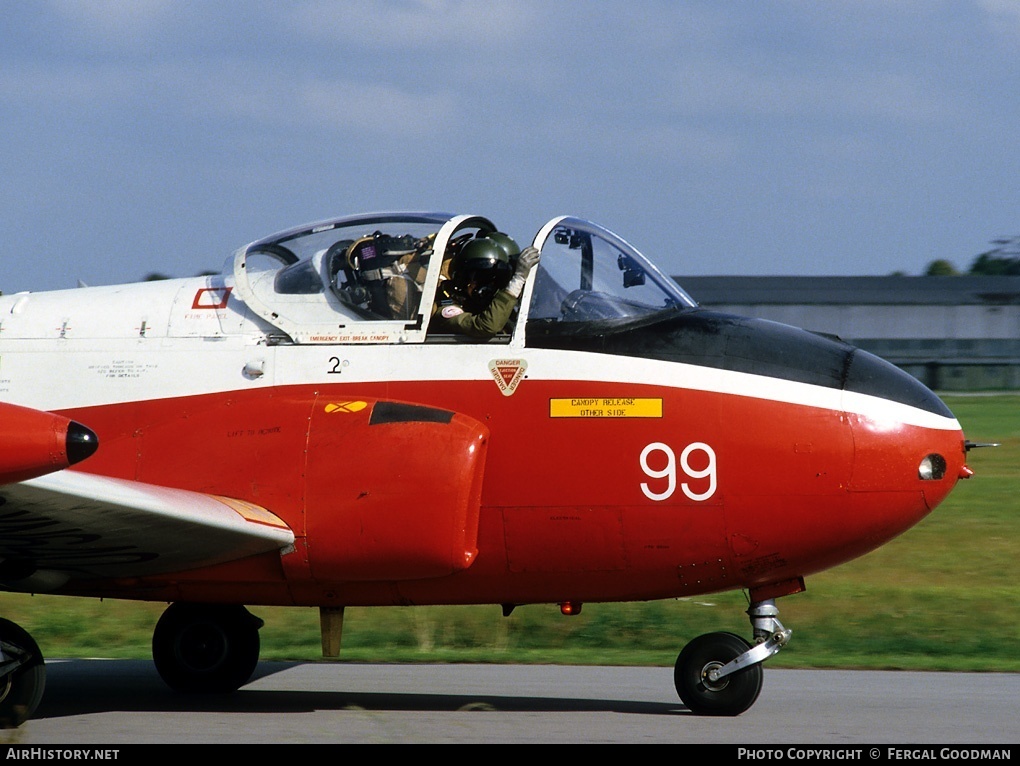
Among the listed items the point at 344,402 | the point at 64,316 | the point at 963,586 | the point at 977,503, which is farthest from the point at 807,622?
the point at 977,503

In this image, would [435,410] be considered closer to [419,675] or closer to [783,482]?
[783,482]

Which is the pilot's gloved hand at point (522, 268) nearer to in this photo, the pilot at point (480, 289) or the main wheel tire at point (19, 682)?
the pilot at point (480, 289)

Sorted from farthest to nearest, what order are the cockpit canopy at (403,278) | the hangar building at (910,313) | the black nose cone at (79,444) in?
1. the hangar building at (910,313)
2. the cockpit canopy at (403,278)
3. the black nose cone at (79,444)

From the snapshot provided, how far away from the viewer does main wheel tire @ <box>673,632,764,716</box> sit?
24.3 feet

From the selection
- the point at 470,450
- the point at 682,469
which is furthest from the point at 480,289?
the point at 682,469

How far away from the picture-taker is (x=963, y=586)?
14039 mm

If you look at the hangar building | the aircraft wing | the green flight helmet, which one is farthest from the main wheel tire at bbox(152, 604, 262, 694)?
the hangar building

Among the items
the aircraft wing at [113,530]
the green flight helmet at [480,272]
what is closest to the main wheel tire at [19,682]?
the aircraft wing at [113,530]

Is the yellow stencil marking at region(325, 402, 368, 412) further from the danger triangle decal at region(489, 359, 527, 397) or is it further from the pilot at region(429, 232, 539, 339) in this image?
the danger triangle decal at region(489, 359, 527, 397)

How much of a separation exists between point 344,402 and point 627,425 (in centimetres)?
159

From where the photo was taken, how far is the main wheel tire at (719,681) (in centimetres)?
742

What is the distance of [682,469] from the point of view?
23.3 feet

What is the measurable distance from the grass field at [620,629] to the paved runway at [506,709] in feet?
2.52

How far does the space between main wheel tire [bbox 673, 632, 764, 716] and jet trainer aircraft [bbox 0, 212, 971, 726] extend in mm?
13
